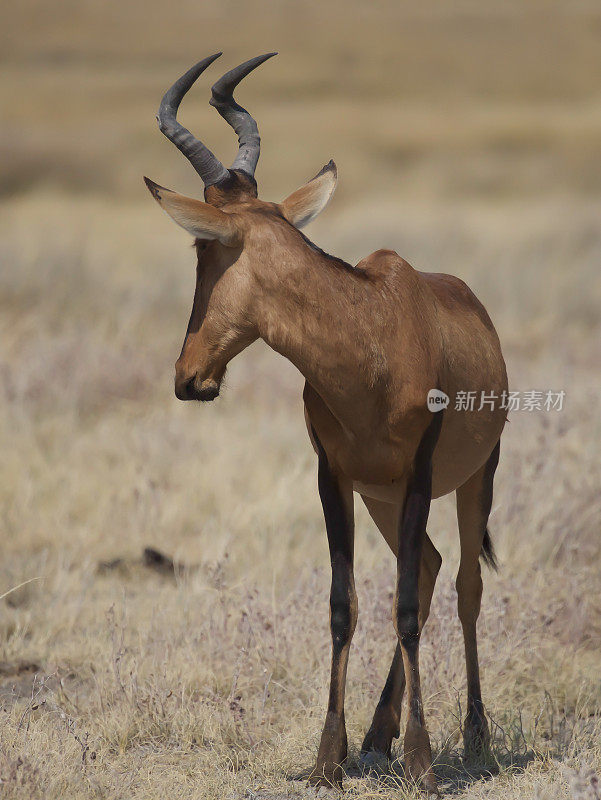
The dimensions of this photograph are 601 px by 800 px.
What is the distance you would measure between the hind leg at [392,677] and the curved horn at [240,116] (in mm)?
1637

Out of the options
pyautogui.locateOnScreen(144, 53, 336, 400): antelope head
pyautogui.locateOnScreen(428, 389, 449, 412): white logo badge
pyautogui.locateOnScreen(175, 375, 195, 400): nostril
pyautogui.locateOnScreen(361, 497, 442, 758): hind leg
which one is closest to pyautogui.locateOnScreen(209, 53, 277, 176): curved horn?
pyautogui.locateOnScreen(144, 53, 336, 400): antelope head

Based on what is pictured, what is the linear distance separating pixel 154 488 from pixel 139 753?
12.8 ft

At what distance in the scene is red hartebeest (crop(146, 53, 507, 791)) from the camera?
13.7 feet

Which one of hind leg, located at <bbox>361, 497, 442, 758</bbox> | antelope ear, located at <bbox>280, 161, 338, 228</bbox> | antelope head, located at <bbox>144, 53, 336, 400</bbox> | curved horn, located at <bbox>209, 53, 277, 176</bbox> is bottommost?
hind leg, located at <bbox>361, 497, 442, 758</bbox>

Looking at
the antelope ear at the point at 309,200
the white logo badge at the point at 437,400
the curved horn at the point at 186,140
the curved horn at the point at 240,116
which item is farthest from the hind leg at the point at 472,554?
the curved horn at the point at 186,140

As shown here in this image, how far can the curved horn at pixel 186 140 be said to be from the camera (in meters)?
4.21

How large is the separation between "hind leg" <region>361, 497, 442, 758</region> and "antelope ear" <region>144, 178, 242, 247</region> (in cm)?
151

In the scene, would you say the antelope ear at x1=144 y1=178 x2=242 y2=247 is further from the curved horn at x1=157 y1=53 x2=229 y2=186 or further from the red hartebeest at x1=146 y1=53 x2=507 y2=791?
the curved horn at x1=157 y1=53 x2=229 y2=186

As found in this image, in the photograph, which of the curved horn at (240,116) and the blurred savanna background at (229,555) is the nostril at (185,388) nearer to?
the curved horn at (240,116)

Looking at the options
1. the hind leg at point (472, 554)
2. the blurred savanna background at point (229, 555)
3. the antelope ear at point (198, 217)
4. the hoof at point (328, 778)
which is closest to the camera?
the antelope ear at point (198, 217)

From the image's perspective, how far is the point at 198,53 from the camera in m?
71.8

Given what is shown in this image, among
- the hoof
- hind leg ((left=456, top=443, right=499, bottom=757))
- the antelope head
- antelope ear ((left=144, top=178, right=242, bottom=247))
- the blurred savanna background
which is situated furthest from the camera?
hind leg ((left=456, top=443, right=499, bottom=757))

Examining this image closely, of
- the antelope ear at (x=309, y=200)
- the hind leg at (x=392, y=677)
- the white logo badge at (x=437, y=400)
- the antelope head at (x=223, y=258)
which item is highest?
the antelope ear at (x=309, y=200)

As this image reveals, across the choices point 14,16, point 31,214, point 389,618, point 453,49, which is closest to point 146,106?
point 14,16
